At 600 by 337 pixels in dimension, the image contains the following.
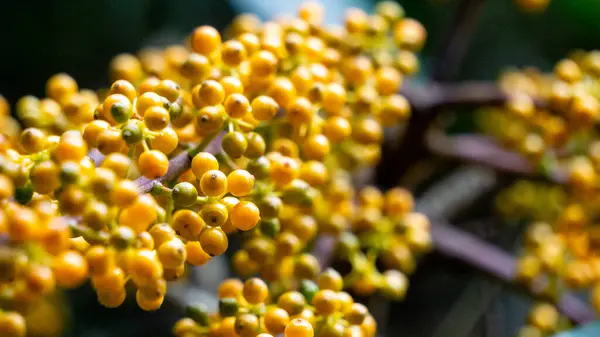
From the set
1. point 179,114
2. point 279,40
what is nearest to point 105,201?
point 179,114

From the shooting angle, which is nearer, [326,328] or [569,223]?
[326,328]

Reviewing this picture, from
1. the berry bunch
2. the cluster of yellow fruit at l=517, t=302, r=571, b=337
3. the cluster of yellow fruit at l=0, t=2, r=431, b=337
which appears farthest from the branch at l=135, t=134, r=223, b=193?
the cluster of yellow fruit at l=517, t=302, r=571, b=337

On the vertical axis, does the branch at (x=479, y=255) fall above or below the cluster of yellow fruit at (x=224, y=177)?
below

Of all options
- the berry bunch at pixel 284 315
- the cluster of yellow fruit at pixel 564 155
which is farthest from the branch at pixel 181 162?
the cluster of yellow fruit at pixel 564 155

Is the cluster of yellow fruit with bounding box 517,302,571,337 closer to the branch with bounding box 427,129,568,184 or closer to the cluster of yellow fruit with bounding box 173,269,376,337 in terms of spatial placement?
the branch with bounding box 427,129,568,184

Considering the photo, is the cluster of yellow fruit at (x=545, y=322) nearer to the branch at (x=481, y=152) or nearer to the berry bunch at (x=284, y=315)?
the branch at (x=481, y=152)

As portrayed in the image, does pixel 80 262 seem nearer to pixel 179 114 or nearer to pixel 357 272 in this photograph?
pixel 179 114
